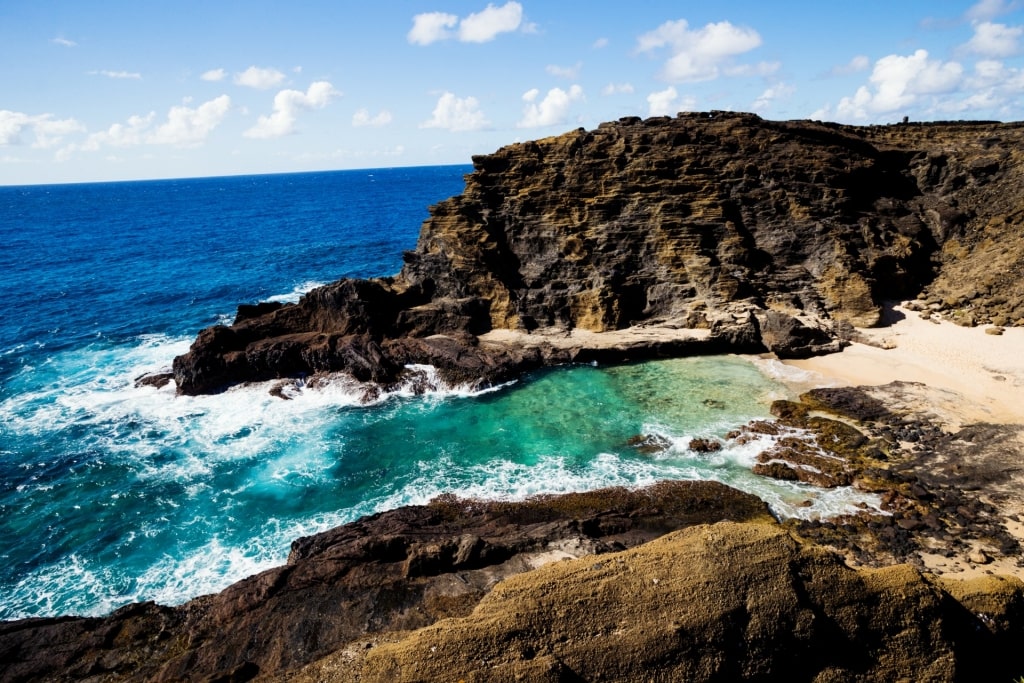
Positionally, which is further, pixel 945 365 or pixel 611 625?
pixel 945 365

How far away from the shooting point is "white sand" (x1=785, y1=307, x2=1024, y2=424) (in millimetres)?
26172

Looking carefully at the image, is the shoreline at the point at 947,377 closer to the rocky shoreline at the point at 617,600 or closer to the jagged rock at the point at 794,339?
the rocky shoreline at the point at 617,600

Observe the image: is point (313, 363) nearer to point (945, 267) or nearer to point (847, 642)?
point (847, 642)

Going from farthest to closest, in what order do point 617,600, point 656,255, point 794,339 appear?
1. point 656,255
2. point 794,339
3. point 617,600

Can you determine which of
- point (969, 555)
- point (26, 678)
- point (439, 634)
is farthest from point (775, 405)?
point (26, 678)

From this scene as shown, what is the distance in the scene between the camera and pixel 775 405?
27.6 meters

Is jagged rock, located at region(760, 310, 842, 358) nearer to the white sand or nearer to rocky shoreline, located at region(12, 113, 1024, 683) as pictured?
rocky shoreline, located at region(12, 113, 1024, 683)

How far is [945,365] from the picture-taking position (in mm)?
29562

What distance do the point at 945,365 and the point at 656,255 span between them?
1699 cm

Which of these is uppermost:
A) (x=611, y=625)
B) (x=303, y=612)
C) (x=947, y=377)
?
(x=611, y=625)

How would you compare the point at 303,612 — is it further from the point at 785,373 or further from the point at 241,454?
the point at 785,373

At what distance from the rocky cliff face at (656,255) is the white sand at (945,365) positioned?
2101mm

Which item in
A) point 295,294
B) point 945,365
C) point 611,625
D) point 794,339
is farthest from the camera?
point 295,294

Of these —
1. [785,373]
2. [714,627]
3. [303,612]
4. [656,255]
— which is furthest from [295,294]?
[714,627]
